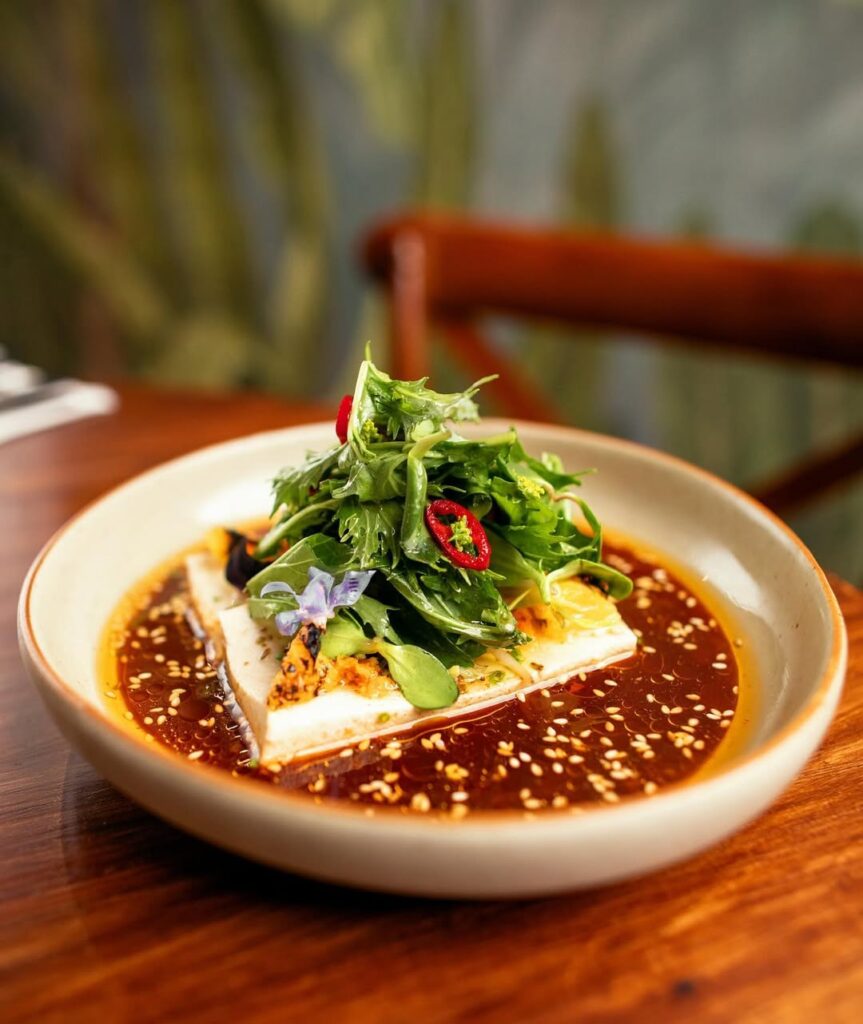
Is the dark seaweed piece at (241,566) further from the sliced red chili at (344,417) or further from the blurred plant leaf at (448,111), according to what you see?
the blurred plant leaf at (448,111)

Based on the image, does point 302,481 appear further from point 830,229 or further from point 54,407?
point 830,229

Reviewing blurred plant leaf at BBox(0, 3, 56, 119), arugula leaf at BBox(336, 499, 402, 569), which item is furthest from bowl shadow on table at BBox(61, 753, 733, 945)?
blurred plant leaf at BBox(0, 3, 56, 119)

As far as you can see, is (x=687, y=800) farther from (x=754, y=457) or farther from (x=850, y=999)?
(x=754, y=457)

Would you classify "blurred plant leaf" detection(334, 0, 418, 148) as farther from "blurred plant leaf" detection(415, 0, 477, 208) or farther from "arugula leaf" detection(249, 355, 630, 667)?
"arugula leaf" detection(249, 355, 630, 667)

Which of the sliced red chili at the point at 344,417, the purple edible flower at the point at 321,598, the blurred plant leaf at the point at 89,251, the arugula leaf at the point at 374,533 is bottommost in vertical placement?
the blurred plant leaf at the point at 89,251

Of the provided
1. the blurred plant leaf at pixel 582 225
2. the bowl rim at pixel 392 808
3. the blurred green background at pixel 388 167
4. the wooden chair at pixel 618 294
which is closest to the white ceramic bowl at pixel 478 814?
the bowl rim at pixel 392 808

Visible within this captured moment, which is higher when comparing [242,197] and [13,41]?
[13,41]

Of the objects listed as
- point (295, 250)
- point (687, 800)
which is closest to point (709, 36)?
point (295, 250)
